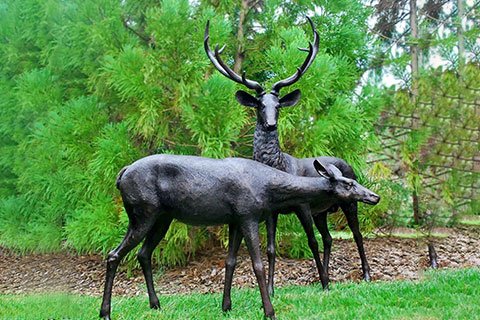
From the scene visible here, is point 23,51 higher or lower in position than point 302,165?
higher

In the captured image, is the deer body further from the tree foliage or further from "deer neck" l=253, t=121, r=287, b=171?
the tree foliage

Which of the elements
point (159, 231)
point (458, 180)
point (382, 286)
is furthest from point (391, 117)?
point (159, 231)

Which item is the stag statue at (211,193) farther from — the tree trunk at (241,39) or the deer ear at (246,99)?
the tree trunk at (241,39)

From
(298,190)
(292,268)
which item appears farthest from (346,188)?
(292,268)

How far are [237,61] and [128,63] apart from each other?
5.81 ft

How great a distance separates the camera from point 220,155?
5.84 metres

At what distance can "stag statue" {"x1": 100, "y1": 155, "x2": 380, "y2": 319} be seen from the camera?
11.5 ft

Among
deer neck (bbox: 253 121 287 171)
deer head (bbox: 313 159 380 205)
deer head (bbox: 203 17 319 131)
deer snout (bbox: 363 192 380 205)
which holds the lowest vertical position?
deer snout (bbox: 363 192 380 205)

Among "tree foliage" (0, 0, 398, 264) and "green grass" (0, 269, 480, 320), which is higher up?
"tree foliage" (0, 0, 398, 264)

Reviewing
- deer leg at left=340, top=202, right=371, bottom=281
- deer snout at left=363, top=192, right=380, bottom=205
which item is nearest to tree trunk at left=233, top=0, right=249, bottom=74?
deer leg at left=340, top=202, right=371, bottom=281

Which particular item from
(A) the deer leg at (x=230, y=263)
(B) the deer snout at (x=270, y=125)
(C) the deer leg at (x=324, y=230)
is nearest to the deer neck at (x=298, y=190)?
(A) the deer leg at (x=230, y=263)

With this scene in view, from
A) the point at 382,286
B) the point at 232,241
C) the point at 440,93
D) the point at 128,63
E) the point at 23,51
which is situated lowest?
the point at 382,286

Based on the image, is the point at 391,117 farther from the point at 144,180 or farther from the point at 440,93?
the point at 144,180

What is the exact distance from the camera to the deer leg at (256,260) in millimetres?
3365
